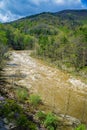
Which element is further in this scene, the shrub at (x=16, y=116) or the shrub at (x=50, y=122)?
the shrub at (x=50, y=122)

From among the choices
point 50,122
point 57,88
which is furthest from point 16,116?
point 57,88

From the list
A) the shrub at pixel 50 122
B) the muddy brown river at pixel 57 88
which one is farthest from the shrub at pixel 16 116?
the muddy brown river at pixel 57 88

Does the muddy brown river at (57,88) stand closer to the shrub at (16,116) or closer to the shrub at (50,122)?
the shrub at (50,122)

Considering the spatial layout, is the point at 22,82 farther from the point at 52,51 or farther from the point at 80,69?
the point at 52,51

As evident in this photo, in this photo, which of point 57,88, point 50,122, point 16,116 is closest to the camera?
point 16,116

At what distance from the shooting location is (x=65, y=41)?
8844 centimetres

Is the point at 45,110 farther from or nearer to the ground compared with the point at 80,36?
nearer to the ground

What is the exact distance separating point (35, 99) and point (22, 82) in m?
15.7

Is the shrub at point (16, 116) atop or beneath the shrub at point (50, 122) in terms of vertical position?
atop

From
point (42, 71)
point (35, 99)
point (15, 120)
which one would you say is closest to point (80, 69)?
point (42, 71)

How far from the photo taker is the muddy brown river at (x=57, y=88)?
38562 millimetres

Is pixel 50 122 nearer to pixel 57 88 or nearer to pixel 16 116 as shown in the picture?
pixel 16 116

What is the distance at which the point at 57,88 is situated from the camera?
50.2m

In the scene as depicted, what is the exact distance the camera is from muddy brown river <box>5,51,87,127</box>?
127ft
